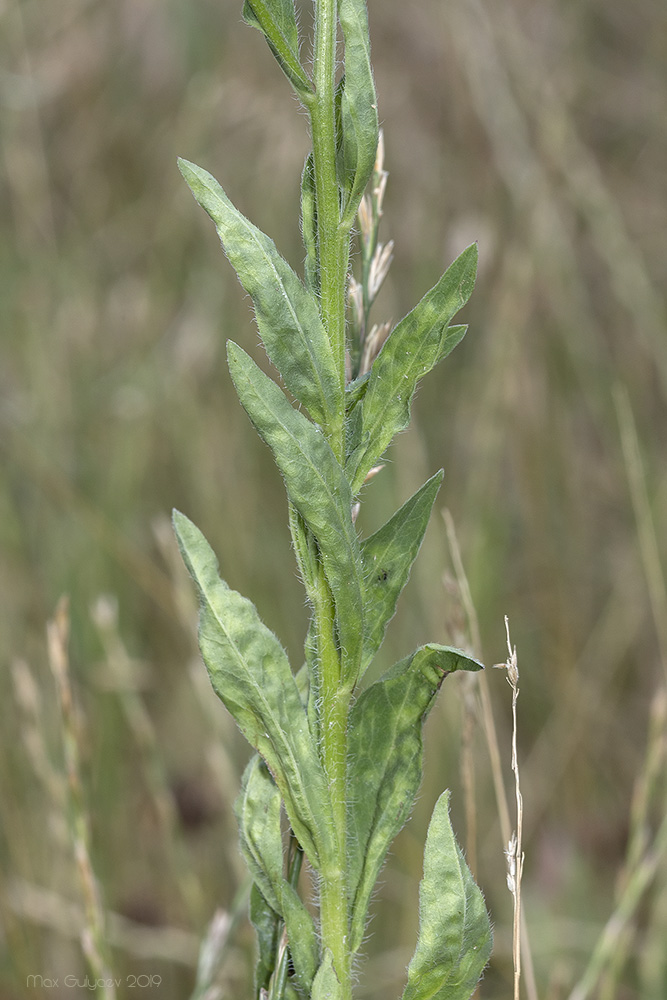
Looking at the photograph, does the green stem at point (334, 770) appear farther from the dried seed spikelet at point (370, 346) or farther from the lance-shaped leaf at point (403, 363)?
the dried seed spikelet at point (370, 346)

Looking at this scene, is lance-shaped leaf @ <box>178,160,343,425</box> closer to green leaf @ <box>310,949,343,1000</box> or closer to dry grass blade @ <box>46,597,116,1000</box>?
green leaf @ <box>310,949,343,1000</box>

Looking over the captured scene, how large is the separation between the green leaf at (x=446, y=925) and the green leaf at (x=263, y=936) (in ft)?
0.53

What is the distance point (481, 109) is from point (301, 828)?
296cm

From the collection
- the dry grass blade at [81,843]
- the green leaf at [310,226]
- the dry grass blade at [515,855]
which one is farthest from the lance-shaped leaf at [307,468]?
the dry grass blade at [81,843]

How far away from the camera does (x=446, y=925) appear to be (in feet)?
3.34

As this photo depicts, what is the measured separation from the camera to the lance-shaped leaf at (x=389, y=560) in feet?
3.66

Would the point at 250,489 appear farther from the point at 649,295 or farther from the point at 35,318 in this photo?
the point at 649,295

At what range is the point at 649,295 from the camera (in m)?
3.49

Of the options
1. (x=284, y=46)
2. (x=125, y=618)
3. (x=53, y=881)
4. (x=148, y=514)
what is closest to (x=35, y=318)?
(x=148, y=514)

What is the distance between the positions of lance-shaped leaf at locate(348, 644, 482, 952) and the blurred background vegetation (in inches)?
40.8

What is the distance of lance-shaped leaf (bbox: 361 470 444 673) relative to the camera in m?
1.11

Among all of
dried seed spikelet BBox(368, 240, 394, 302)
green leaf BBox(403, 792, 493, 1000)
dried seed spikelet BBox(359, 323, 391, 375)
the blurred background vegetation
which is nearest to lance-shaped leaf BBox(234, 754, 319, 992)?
green leaf BBox(403, 792, 493, 1000)

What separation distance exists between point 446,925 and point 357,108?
0.79m

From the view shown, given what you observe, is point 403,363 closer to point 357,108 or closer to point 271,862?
point 357,108
